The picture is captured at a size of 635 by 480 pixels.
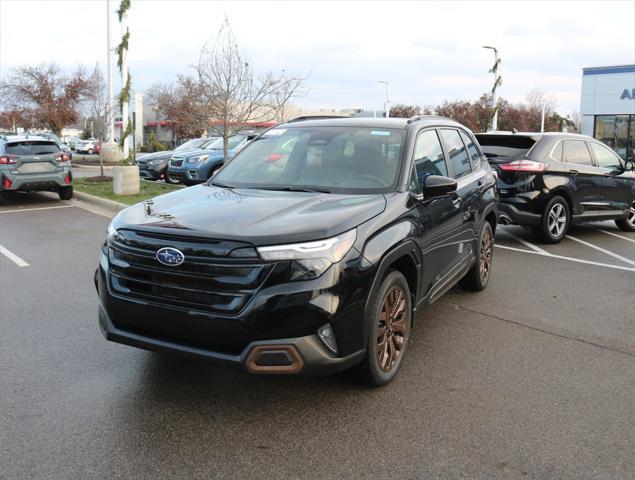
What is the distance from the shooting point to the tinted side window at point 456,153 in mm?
5492

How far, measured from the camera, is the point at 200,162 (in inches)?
623

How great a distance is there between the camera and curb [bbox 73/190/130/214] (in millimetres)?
12562

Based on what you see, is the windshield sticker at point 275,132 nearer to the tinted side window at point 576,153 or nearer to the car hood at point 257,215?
the car hood at point 257,215

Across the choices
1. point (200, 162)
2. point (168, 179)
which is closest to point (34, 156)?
point (200, 162)

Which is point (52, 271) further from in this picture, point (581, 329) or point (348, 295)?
point (581, 329)

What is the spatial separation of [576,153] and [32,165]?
11052 millimetres

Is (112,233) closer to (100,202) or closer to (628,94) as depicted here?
(100,202)

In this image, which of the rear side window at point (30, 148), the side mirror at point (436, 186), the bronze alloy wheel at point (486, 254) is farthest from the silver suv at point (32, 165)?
the side mirror at point (436, 186)

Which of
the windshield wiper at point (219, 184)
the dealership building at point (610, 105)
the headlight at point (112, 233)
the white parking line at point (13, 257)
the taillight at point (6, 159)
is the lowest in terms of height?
the white parking line at point (13, 257)

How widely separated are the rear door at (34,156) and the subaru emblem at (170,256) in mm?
11320

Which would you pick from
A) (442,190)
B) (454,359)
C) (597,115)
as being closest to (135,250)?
(442,190)

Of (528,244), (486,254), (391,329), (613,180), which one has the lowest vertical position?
(528,244)

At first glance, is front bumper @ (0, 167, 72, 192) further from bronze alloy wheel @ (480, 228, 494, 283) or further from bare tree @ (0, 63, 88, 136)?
bare tree @ (0, 63, 88, 136)

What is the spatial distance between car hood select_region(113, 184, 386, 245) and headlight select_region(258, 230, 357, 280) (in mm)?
40
